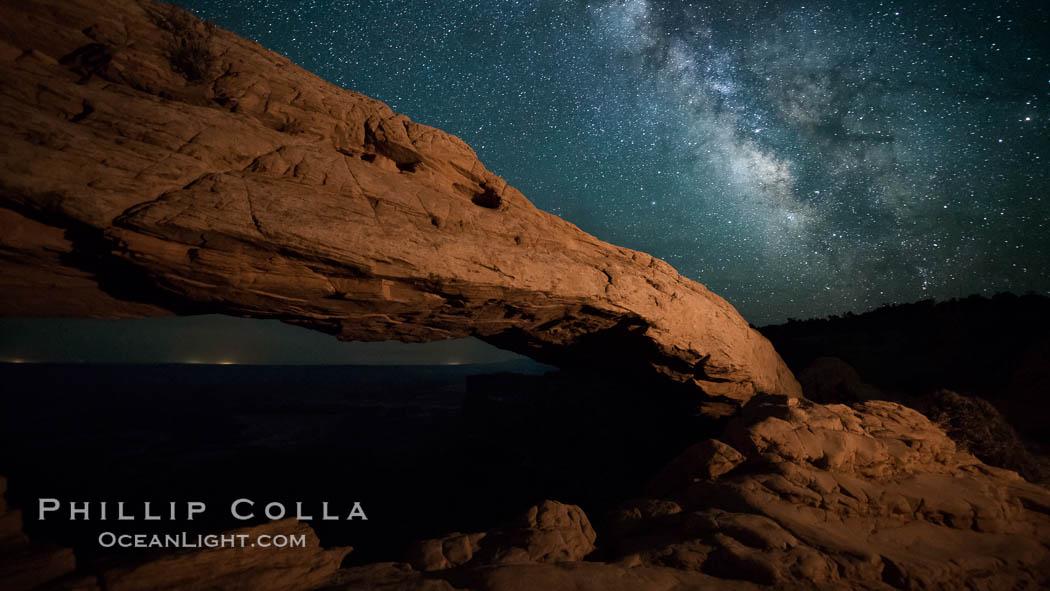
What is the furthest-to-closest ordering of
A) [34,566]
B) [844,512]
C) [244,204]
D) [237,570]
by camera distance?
1. [844,512]
2. [244,204]
3. [237,570]
4. [34,566]

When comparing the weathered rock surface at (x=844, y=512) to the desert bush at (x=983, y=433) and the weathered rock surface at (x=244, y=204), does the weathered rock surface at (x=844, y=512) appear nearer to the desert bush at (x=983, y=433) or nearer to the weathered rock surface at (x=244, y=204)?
the desert bush at (x=983, y=433)

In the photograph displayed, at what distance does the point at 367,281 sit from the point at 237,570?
3888 millimetres

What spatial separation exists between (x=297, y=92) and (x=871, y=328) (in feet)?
68.5

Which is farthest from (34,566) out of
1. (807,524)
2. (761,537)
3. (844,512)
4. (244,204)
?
(844,512)

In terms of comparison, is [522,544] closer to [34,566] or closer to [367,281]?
[367,281]

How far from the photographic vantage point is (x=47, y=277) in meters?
4.64

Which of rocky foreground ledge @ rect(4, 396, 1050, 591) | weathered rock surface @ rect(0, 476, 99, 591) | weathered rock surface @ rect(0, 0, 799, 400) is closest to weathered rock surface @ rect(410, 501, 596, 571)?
→ rocky foreground ledge @ rect(4, 396, 1050, 591)

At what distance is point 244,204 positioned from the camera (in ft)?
15.3

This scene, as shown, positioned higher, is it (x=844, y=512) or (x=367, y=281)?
(x=367, y=281)

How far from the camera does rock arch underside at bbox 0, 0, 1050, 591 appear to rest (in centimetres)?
385

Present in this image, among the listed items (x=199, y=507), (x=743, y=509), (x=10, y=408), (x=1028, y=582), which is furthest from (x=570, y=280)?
(x=10, y=408)

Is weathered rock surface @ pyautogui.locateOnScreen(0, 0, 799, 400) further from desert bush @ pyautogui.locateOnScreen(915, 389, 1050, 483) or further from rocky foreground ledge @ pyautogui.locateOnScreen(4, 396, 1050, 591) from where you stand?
desert bush @ pyautogui.locateOnScreen(915, 389, 1050, 483)

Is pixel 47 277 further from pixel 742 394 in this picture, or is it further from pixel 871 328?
pixel 871 328

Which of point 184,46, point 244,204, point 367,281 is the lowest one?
point 367,281
